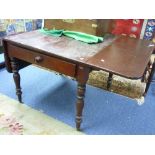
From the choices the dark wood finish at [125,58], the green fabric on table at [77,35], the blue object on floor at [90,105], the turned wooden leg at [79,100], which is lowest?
the blue object on floor at [90,105]

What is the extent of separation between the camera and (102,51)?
1.29 m

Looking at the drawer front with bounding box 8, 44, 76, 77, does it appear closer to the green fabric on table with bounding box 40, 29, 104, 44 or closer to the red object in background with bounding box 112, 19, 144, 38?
the green fabric on table with bounding box 40, 29, 104, 44

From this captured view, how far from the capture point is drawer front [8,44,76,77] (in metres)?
1.23

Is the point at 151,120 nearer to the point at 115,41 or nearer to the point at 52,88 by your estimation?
the point at 115,41

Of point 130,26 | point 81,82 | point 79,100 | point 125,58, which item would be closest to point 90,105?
point 79,100

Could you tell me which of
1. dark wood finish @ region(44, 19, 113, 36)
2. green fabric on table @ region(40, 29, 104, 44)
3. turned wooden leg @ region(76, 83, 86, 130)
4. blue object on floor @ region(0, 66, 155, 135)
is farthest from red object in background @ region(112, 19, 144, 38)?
turned wooden leg @ region(76, 83, 86, 130)

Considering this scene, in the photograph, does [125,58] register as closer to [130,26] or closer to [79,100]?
[79,100]

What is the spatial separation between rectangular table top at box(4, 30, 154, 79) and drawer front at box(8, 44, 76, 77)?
0.15 ft

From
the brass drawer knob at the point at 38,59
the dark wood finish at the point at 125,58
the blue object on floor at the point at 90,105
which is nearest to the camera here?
the dark wood finish at the point at 125,58

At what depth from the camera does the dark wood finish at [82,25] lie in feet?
4.65

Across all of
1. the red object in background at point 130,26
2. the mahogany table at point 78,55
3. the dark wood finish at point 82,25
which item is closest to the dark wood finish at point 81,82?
the mahogany table at point 78,55

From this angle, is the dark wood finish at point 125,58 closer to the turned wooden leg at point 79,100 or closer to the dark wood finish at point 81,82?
the dark wood finish at point 81,82
